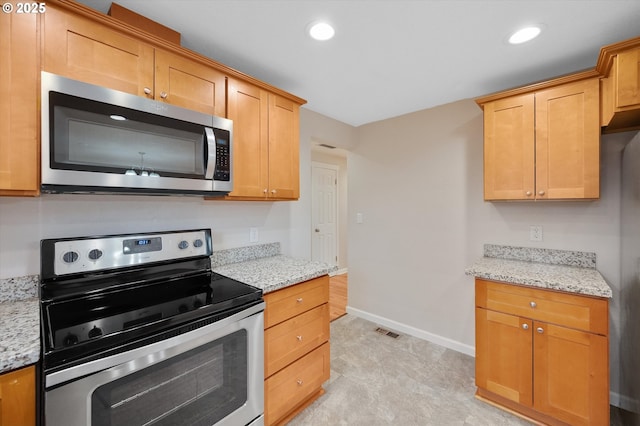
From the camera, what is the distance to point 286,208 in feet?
8.46

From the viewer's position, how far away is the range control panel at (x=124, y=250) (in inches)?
52.8

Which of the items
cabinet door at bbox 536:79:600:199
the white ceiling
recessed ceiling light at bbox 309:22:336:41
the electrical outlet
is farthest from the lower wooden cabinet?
the electrical outlet

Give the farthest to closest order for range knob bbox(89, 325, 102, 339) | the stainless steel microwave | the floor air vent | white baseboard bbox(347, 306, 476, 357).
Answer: the floor air vent < white baseboard bbox(347, 306, 476, 357) < the stainless steel microwave < range knob bbox(89, 325, 102, 339)

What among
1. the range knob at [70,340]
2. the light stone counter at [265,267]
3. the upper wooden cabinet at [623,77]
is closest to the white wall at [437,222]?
the upper wooden cabinet at [623,77]

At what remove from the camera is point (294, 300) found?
5.70 ft

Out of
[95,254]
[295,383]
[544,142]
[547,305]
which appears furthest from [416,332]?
[95,254]

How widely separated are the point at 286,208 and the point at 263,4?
1581 mm

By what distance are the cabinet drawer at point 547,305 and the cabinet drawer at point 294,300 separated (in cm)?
114

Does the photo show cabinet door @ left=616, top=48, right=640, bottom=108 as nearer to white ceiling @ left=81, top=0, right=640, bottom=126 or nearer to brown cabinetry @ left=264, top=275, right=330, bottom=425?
white ceiling @ left=81, top=0, right=640, bottom=126

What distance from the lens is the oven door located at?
91 centimetres

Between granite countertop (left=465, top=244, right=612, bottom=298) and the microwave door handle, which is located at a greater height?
the microwave door handle

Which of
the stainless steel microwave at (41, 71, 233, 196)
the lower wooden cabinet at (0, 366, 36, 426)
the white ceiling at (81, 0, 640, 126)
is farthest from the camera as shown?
the white ceiling at (81, 0, 640, 126)

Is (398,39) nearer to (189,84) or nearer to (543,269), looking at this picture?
(189,84)

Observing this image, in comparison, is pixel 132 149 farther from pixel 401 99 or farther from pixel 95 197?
pixel 401 99
